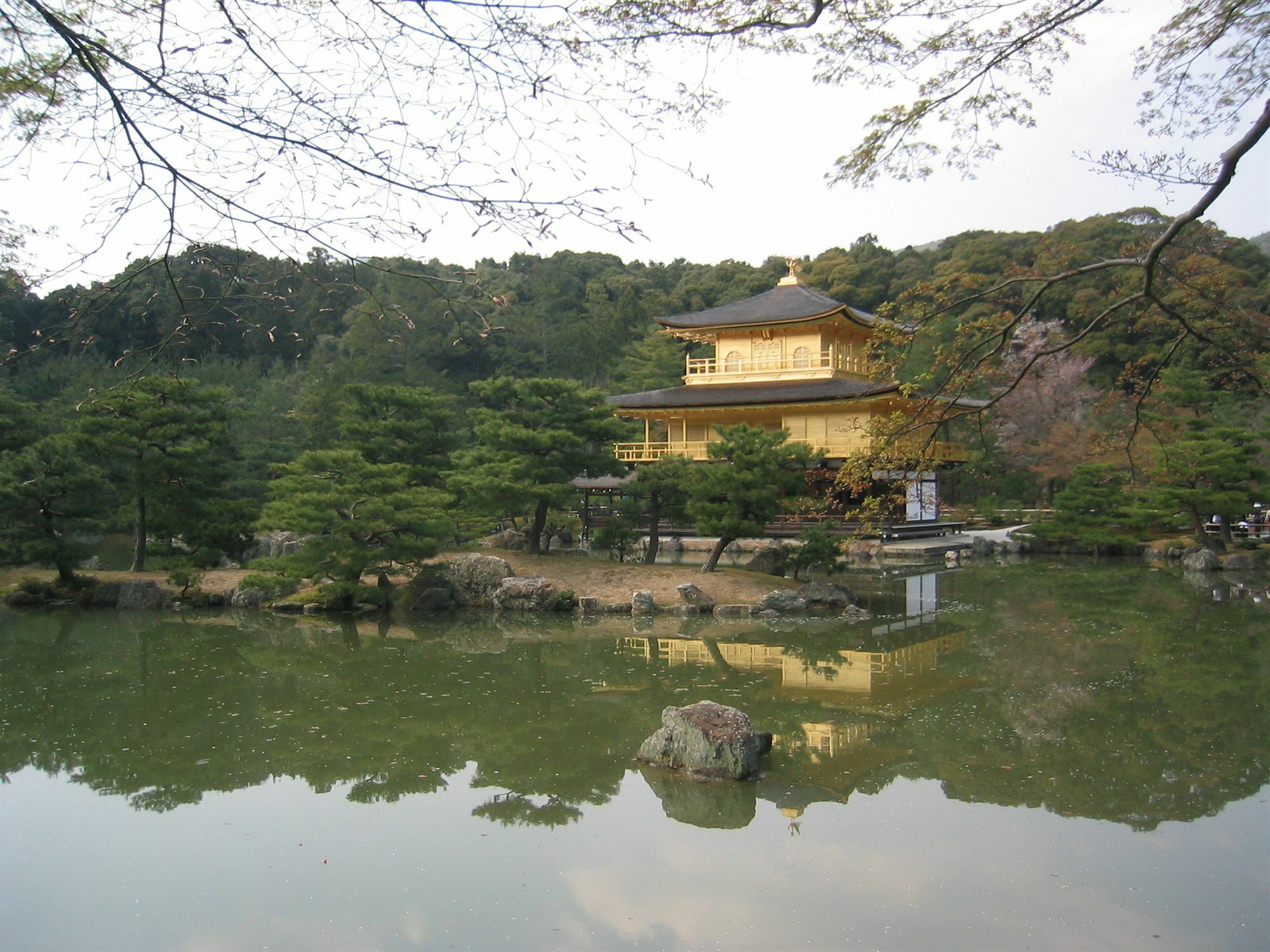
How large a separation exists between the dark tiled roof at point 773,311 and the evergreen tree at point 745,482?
7472mm

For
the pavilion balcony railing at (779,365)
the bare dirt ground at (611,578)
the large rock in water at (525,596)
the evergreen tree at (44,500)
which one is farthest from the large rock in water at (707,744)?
the pavilion balcony railing at (779,365)

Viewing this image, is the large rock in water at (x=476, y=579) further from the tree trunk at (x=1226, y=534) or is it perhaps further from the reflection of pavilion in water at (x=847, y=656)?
the tree trunk at (x=1226, y=534)

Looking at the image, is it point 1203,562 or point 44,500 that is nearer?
point 44,500

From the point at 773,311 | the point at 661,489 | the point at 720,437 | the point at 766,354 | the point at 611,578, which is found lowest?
the point at 611,578

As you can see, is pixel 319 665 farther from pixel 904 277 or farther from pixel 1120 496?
pixel 904 277

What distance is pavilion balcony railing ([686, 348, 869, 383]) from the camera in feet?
62.5

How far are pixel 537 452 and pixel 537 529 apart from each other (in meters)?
1.10

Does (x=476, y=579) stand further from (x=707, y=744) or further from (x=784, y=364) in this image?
(x=784, y=364)

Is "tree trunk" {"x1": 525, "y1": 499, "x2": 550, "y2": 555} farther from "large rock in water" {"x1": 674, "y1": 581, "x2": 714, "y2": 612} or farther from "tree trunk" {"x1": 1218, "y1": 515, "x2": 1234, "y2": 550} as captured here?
"tree trunk" {"x1": 1218, "y1": 515, "x2": 1234, "y2": 550}

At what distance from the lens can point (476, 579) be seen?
1082cm

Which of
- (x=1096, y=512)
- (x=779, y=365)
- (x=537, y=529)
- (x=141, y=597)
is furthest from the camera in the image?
(x=779, y=365)

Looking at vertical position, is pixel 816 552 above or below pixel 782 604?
above

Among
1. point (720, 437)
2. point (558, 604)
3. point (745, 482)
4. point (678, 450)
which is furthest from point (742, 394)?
point (558, 604)

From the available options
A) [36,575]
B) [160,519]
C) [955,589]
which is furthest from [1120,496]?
[36,575]
